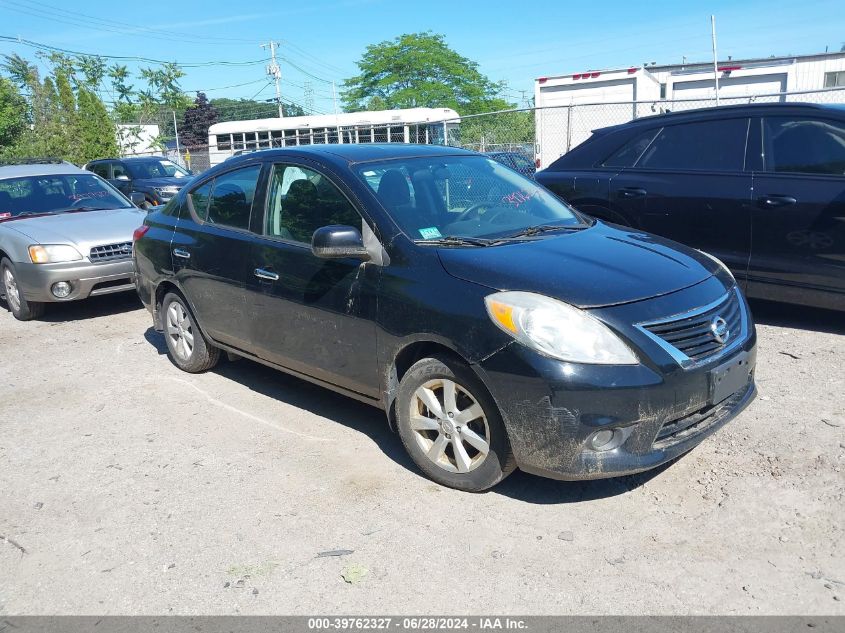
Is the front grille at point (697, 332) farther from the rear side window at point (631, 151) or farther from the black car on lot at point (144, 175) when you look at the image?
the black car on lot at point (144, 175)

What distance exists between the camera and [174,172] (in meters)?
18.1

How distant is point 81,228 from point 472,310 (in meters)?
6.23

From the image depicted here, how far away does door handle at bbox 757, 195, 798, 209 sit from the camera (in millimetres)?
5969

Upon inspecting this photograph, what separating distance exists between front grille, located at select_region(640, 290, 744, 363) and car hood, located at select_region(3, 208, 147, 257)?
19.3 feet

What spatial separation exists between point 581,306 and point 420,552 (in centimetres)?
133

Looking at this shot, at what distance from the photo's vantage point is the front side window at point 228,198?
513cm

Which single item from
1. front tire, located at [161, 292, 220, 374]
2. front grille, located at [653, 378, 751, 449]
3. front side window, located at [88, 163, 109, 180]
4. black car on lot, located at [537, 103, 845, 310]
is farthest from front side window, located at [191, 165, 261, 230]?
front side window, located at [88, 163, 109, 180]

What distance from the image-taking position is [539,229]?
4.48 meters

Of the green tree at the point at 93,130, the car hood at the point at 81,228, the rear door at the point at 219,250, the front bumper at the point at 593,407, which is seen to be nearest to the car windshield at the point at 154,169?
the green tree at the point at 93,130

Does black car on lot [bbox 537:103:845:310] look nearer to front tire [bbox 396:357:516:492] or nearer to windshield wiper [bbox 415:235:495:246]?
windshield wiper [bbox 415:235:495:246]

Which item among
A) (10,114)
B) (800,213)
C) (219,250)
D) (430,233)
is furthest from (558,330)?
(10,114)

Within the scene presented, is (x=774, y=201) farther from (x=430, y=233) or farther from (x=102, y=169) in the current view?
(x=102, y=169)

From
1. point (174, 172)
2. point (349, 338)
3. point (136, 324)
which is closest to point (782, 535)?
point (349, 338)

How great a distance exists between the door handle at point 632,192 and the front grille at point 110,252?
5.20 metres
